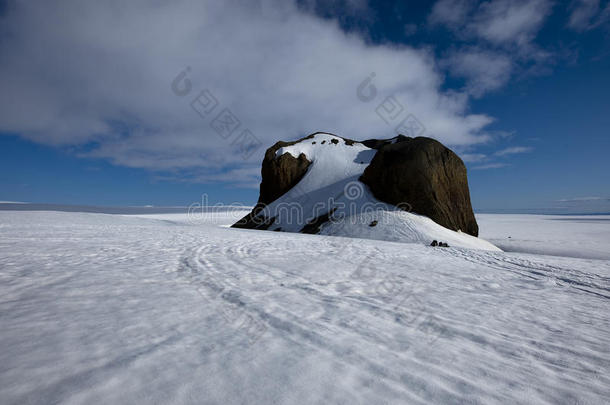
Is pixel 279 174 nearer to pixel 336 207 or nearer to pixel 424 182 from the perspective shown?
pixel 336 207

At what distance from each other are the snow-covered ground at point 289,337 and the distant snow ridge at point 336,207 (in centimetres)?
1350

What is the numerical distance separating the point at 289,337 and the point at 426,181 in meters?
21.3

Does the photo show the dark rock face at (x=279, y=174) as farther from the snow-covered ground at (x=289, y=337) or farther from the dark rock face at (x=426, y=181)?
the snow-covered ground at (x=289, y=337)

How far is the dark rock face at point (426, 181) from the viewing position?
69.1 ft

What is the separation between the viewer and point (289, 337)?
8.44 feet

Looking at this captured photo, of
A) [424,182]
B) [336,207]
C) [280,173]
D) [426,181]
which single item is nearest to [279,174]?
[280,173]

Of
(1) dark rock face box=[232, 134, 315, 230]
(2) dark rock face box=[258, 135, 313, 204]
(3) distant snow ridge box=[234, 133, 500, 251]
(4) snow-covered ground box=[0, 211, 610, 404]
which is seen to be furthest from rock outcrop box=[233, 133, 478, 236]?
(4) snow-covered ground box=[0, 211, 610, 404]

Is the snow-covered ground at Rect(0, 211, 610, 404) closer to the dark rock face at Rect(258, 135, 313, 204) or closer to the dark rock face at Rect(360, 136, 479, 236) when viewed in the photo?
the dark rock face at Rect(360, 136, 479, 236)

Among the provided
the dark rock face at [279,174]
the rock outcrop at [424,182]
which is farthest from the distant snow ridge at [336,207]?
the rock outcrop at [424,182]

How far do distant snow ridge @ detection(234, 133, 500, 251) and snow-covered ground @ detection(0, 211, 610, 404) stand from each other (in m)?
13.5

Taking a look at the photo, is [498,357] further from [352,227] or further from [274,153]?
[274,153]

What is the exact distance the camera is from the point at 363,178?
82.7ft

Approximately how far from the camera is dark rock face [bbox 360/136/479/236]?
21062mm

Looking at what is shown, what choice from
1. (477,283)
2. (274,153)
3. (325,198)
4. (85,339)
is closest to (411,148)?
(325,198)
